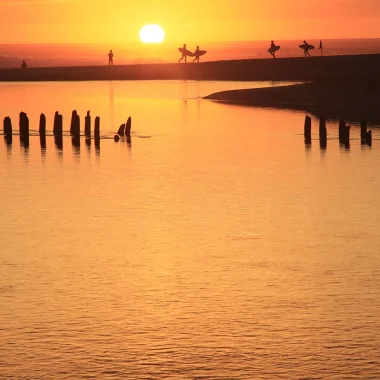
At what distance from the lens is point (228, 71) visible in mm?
161375

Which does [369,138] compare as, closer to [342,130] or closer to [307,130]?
[342,130]

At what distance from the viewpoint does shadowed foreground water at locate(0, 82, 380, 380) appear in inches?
587

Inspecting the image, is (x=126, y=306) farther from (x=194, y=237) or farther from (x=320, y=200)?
(x=320, y=200)

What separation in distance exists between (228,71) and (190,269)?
142085mm

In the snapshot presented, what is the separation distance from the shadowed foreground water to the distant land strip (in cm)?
7567

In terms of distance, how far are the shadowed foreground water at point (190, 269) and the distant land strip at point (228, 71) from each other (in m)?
75.7

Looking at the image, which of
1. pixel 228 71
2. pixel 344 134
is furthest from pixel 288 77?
pixel 344 134

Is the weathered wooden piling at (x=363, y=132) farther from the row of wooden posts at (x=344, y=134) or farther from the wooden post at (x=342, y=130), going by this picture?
the wooden post at (x=342, y=130)

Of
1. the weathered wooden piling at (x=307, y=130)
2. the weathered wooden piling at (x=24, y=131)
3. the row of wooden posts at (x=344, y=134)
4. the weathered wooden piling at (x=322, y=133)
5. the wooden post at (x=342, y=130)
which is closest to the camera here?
the weathered wooden piling at (x=322, y=133)

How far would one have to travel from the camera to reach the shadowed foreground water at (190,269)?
1490cm

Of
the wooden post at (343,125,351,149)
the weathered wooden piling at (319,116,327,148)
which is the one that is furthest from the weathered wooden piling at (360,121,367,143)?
the weathered wooden piling at (319,116,327,148)

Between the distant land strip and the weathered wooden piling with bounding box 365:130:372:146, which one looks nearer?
the weathered wooden piling with bounding box 365:130:372:146

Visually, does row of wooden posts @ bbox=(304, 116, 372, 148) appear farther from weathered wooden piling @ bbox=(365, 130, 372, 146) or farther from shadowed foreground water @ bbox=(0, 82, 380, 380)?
shadowed foreground water @ bbox=(0, 82, 380, 380)

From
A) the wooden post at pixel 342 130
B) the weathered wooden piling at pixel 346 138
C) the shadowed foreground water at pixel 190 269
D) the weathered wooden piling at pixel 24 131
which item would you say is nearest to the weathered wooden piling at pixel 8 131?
the weathered wooden piling at pixel 24 131
